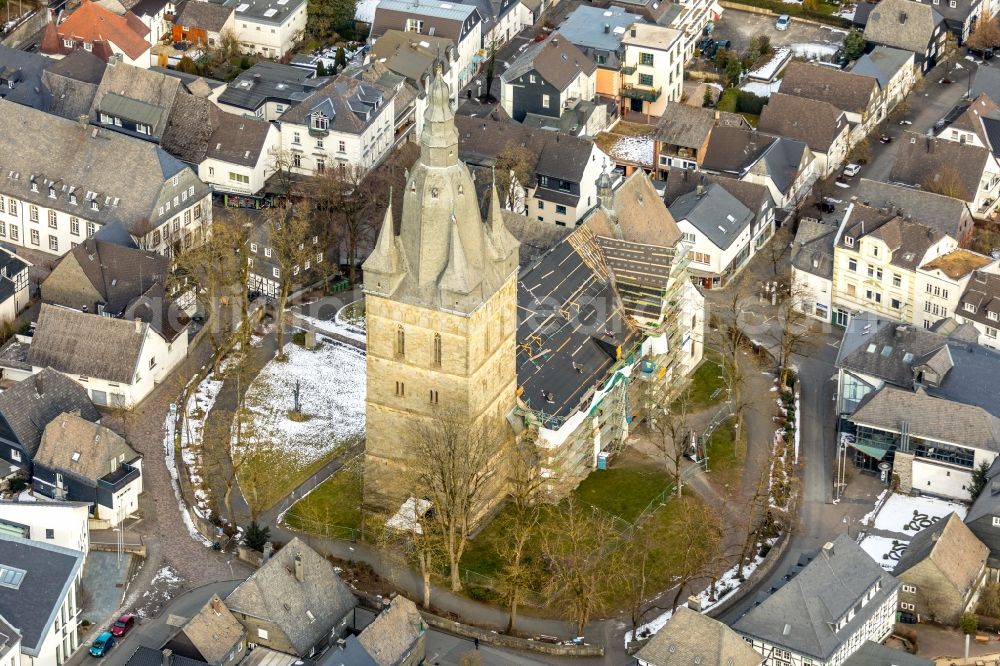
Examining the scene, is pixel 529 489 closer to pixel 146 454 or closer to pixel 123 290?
pixel 146 454

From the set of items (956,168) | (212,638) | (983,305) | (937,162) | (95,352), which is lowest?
(212,638)

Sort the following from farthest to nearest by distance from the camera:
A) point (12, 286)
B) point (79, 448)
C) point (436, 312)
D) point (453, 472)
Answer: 1. point (12, 286)
2. point (79, 448)
3. point (453, 472)
4. point (436, 312)

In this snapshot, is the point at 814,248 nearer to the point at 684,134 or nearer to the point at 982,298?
the point at 982,298

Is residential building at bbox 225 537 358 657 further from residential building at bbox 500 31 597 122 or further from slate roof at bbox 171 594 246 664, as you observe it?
residential building at bbox 500 31 597 122

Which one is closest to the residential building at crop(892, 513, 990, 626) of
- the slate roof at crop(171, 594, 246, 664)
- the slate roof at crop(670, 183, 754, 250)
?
the slate roof at crop(670, 183, 754, 250)

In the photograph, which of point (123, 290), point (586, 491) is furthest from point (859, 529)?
point (123, 290)

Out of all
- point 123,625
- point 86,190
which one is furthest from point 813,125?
point 123,625
